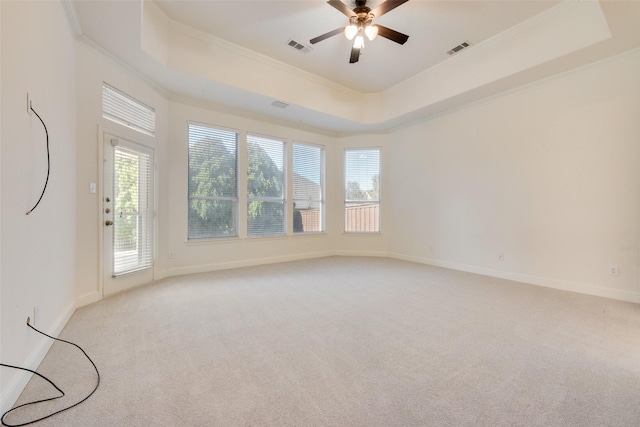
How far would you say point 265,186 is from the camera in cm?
552

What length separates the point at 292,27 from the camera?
361 cm

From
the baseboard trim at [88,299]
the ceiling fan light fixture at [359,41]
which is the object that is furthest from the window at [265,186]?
the ceiling fan light fixture at [359,41]

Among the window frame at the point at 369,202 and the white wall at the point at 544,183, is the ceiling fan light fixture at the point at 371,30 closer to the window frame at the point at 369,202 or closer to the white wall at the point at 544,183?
the white wall at the point at 544,183

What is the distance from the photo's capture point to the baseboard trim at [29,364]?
1471mm

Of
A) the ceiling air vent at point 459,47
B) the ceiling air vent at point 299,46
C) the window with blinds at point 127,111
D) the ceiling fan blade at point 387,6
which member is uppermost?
the ceiling air vent at point 299,46

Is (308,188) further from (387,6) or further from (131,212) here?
(387,6)

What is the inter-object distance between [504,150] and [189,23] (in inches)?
193

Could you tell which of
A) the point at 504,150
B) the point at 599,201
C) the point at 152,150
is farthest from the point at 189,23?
the point at 599,201

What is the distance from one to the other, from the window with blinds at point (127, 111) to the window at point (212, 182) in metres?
0.73

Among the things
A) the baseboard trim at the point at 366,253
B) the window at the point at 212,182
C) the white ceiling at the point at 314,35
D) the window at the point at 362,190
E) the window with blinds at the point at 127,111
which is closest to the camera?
the white ceiling at the point at 314,35

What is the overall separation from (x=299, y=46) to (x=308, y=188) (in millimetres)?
2858

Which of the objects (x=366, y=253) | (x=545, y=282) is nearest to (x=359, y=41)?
→ (x=545, y=282)

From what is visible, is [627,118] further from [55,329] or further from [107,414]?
[55,329]

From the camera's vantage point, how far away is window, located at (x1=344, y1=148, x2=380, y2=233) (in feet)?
21.1
